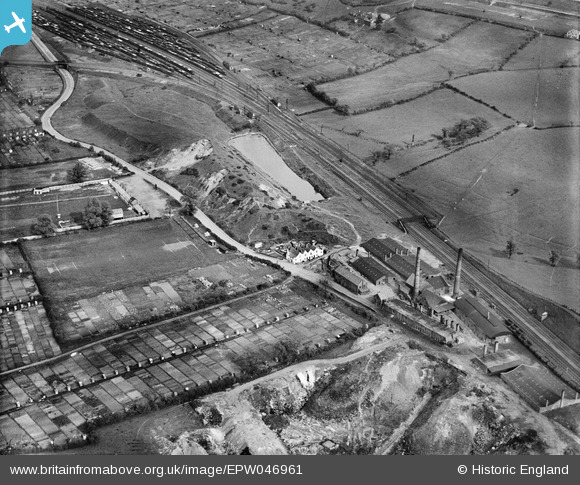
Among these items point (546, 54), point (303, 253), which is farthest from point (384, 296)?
point (546, 54)

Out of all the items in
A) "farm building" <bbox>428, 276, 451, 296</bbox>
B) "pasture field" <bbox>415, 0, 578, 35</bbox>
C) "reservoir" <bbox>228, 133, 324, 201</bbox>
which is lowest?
"reservoir" <bbox>228, 133, 324, 201</bbox>

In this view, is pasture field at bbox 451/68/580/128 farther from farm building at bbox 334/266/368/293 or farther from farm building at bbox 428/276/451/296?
farm building at bbox 334/266/368/293

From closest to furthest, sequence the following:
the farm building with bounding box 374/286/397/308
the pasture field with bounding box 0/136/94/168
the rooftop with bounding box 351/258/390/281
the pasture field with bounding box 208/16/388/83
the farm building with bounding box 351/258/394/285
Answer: the farm building with bounding box 374/286/397/308, the farm building with bounding box 351/258/394/285, the rooftop with bounding box 351/258/390/281, the pasture field with bounding box 0/136/94/168, the pasture field with bounding box 208/16/388/83

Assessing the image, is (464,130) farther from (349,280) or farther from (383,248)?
(349,280)

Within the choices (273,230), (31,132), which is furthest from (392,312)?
(31,132)

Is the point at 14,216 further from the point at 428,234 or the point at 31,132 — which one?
the point at 428,234

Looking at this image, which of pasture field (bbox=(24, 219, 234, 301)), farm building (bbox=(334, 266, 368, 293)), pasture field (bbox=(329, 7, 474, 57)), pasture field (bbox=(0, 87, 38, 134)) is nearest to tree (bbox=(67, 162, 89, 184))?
pasture field (bbox=(24, 219, 234, 301))
